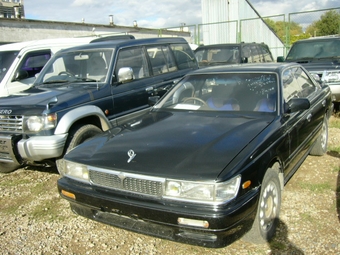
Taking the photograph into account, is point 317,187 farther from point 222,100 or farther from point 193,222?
point 193,222

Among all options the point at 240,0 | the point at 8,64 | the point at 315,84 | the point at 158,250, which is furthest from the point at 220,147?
the point at 240,0

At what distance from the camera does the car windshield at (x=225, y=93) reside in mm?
3885

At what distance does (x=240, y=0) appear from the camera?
1962 centimetres

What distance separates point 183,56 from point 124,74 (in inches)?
86.6

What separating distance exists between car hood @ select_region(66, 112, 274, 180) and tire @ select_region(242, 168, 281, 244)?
413 mm

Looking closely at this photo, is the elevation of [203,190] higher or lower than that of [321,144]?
higher

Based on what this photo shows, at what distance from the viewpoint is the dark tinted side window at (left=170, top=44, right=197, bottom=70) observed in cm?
702

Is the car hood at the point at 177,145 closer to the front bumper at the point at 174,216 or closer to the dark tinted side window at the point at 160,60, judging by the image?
the front bumper at the point at 174,216

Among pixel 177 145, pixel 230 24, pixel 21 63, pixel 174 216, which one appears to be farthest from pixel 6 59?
pixel 230 24

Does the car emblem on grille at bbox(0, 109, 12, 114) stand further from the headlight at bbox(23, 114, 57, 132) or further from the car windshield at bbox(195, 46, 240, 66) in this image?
the car windshield at bbox(195, 46, 240, 66)

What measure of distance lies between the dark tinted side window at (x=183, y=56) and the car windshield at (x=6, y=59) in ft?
11.2

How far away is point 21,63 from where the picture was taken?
24.1 feet

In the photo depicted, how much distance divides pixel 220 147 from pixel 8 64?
6002 millimetres

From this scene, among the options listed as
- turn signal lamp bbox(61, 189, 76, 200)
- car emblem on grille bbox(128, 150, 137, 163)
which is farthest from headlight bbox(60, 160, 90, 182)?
car emblem on grille bbox(128, 150, 137, 163)
